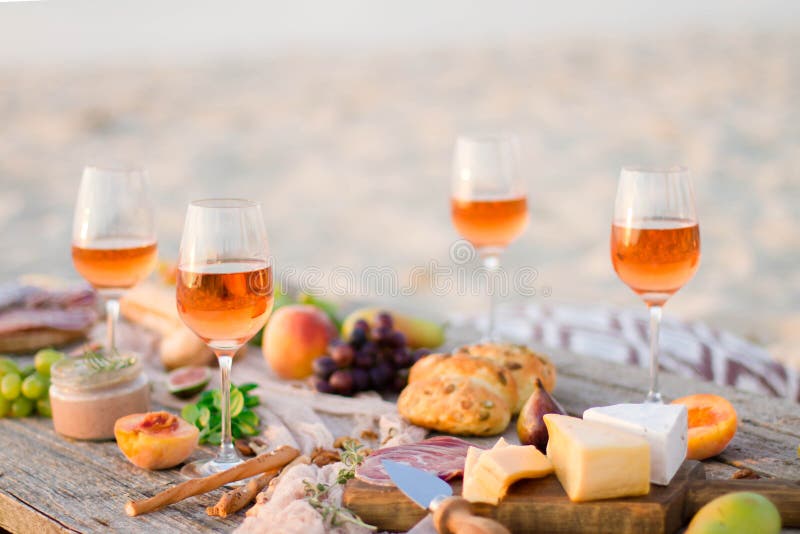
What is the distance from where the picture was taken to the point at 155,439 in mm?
2225

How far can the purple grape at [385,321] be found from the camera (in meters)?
2.97

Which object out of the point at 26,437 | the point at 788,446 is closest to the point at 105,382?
the point at 26,437

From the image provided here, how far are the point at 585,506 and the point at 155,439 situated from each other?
43.3 inches

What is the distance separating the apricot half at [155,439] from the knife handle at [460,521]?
2.69 feet

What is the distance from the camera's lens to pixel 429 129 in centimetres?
1697

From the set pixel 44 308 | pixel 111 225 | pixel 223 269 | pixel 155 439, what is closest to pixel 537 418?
pixel 223 269

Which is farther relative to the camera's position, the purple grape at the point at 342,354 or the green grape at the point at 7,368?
the purple grape at the point at 342,354

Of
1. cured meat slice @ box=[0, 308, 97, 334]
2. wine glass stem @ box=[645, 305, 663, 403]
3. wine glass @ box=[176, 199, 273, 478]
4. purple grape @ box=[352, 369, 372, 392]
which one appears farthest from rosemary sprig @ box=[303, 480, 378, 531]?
cured meat slice @ box=[0, 308, 97, 334]

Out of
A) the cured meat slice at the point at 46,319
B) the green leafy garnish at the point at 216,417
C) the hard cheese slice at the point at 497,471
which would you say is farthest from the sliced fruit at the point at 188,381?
the hard cheese slice at the point at 497,471

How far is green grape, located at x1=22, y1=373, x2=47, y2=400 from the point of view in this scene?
8.69ft

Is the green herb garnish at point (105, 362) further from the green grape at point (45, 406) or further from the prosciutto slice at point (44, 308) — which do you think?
the prosciutto slice at point (44, 308)

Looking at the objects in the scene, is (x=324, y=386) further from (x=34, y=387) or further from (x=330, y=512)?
(x=330, y=512)

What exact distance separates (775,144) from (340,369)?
12.6 metres

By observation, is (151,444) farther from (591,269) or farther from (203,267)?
(591,269)
